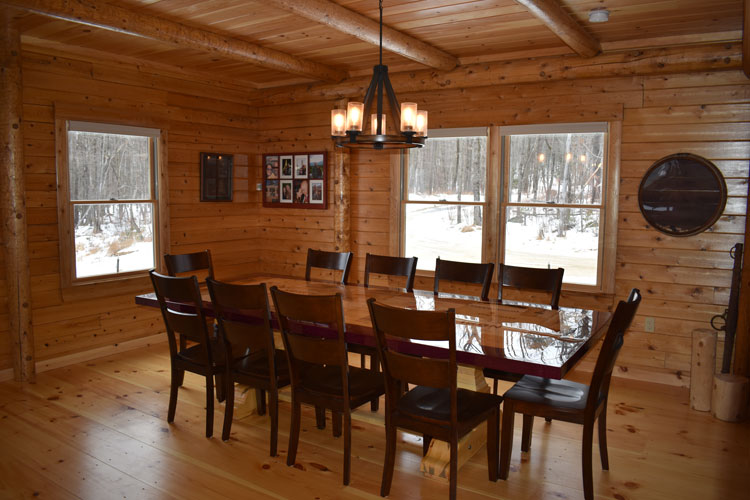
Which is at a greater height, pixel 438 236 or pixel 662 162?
pixel 662 162

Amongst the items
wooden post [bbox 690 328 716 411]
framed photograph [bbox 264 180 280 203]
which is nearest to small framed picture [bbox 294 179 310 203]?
framed photograph [bbox 264 180 280 203]

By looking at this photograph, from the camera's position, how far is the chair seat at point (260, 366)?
3.11 meters

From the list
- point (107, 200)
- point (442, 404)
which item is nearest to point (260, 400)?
point (442, 404)

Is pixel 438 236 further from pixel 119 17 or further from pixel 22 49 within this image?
pixel 22 49

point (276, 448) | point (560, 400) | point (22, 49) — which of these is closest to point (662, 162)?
point (560, 400)

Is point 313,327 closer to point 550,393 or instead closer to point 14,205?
point 550,393

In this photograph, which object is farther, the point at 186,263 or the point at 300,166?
the point at 300,166

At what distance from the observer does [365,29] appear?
3.73 meters

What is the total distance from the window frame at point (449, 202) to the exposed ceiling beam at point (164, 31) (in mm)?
1131

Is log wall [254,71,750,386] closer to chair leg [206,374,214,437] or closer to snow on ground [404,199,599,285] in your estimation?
snow on ground [404,199,599,285]

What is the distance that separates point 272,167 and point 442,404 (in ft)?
13.4

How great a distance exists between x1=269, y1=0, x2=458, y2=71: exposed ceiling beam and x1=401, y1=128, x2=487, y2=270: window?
0.68m

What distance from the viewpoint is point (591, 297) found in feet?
14.9

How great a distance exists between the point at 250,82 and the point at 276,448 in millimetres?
4007
